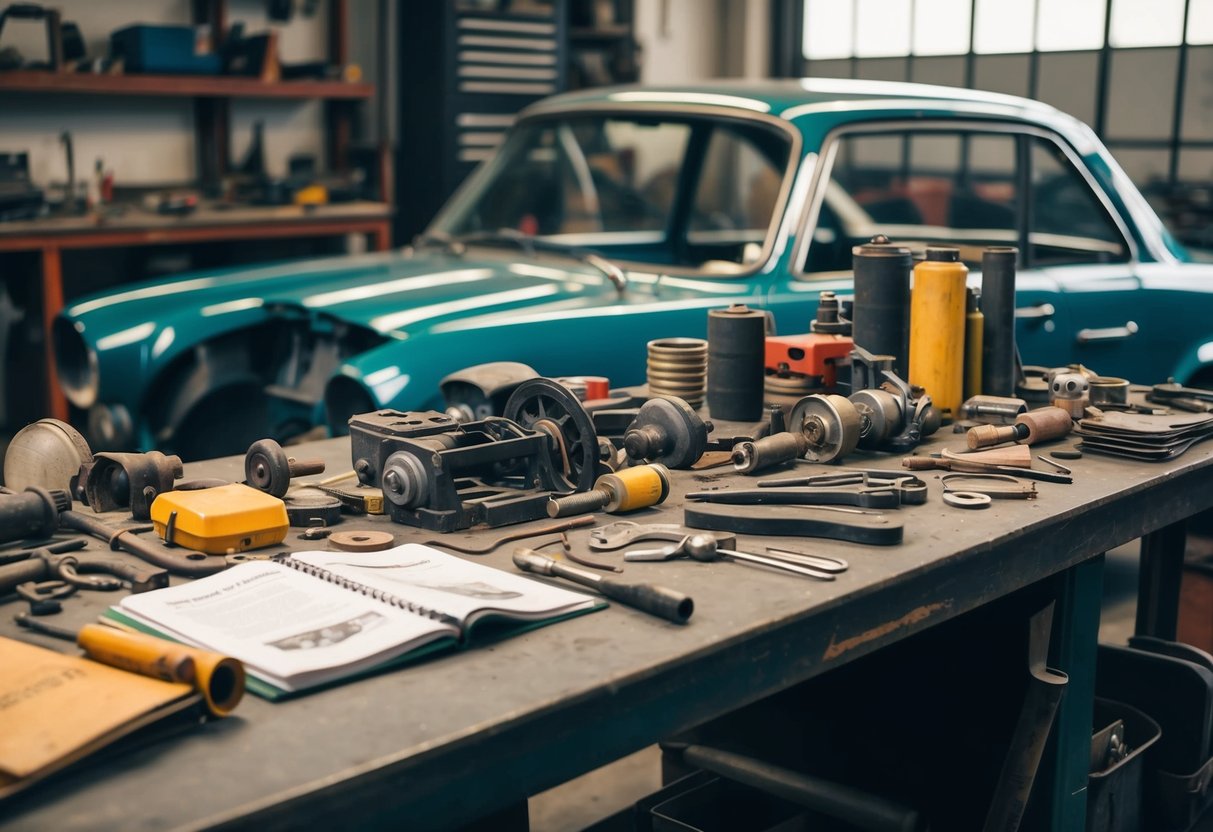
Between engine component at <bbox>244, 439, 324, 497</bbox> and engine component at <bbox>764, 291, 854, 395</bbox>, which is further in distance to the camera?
engine component at <bbox>764, 291, 854, 395</bbox>

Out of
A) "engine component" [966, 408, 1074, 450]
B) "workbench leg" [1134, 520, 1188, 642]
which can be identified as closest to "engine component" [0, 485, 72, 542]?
"engine component" [966, 408, 1074, 450]

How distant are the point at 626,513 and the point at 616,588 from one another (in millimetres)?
403

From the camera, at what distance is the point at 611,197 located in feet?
13.8

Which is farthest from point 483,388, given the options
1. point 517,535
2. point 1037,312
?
point 1037,312

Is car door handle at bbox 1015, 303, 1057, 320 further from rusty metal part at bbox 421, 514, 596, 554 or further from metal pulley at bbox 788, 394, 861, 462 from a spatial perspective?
rusty metal part at bbox 421, 514, 596, 554

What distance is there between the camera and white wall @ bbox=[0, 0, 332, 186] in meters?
5.93

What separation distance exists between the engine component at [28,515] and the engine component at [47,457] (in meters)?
0.18

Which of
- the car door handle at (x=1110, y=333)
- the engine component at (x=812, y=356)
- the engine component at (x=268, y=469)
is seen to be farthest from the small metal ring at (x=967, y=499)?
the car door handle at (x=1110, y=333)

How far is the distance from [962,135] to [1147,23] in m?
4.33

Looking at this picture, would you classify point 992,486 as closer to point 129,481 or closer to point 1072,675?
point 1072,675

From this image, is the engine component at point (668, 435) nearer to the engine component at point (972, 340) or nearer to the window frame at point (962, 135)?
the engine component at point (972, 340)

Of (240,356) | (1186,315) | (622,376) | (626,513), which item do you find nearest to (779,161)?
(622,376)

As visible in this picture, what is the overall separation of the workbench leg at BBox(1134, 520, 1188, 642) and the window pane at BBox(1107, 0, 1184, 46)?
5.29 meters

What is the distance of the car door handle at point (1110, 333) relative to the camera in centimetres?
362
